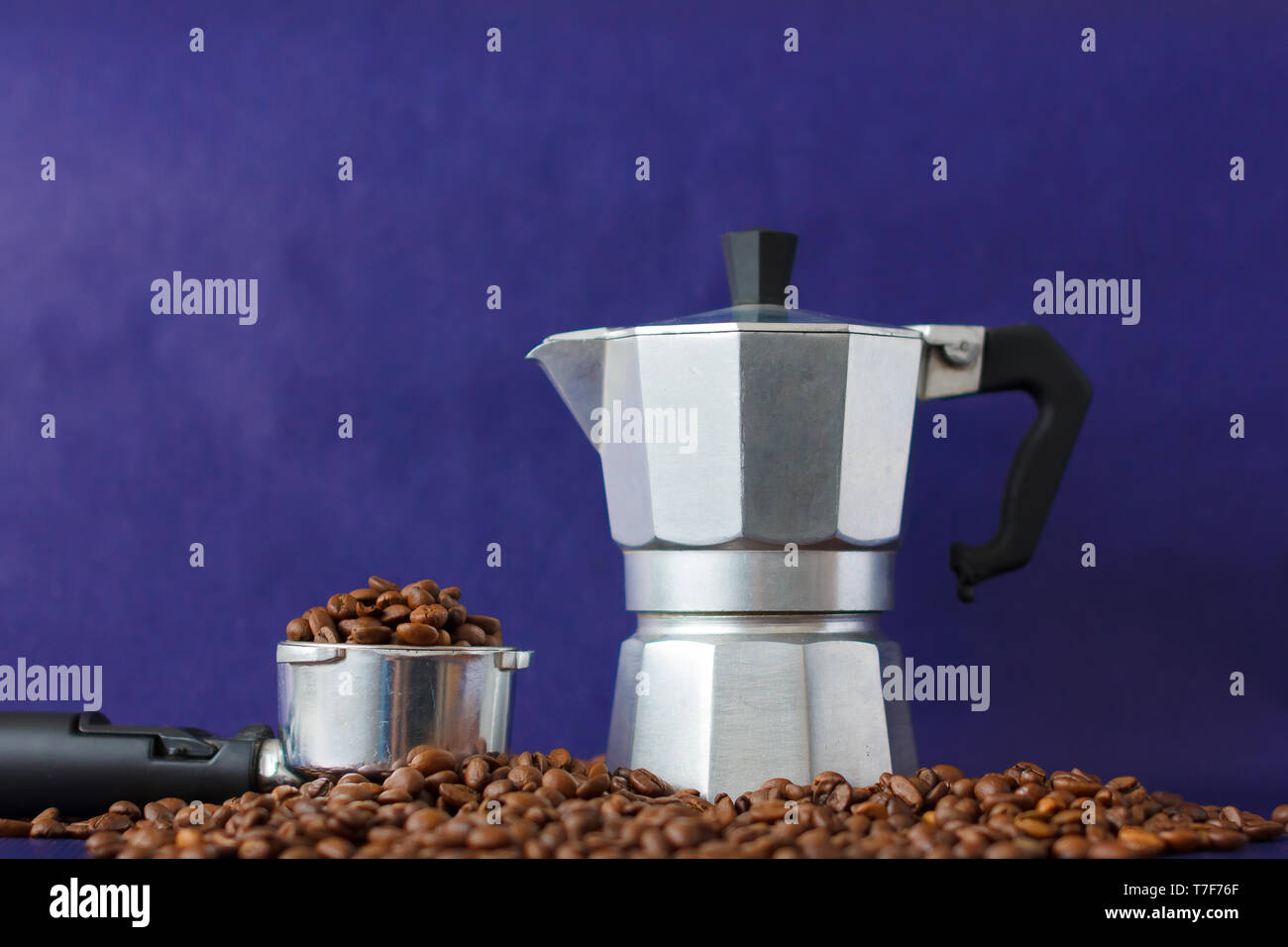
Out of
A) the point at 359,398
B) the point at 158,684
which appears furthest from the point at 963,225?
the point at 158,684

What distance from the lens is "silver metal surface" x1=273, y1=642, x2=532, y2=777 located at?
1.09 metres

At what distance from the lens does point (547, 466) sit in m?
1.67

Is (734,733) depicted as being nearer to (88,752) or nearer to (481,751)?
(481,751)

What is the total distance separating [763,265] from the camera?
1245 millimetres

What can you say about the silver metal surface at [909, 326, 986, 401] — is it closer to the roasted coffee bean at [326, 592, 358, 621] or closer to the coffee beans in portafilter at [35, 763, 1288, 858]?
the coffee beans in portafilter at [35, 763, 1288, 858]

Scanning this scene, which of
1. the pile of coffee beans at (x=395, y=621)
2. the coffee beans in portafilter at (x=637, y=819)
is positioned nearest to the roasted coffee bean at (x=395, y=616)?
the pile of coffee beans at (x=395, y=621)

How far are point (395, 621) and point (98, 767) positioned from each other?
28 cm

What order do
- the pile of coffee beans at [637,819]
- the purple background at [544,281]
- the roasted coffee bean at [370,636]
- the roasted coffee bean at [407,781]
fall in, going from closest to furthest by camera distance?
the pile of coffee beans at [637,819] → the roasted coffee bean at [407,781] → the roasted coffee bean at [370,636] → the purple background at [544,281]

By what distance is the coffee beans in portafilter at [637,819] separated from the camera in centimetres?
83

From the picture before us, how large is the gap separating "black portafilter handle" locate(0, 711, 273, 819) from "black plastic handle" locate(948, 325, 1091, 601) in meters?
0.71

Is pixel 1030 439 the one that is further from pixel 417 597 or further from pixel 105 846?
pixel 105 846

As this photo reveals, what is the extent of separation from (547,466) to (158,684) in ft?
1.89

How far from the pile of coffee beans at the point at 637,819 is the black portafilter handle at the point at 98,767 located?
23 millimetres

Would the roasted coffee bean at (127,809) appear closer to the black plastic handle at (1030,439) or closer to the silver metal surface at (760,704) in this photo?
the silver metal surface at (760,704)
